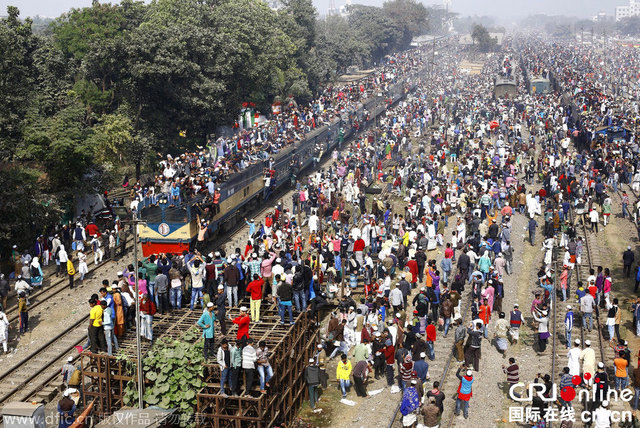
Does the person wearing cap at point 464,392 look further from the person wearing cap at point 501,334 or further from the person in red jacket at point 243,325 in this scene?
the person in red jacket at point 243,325

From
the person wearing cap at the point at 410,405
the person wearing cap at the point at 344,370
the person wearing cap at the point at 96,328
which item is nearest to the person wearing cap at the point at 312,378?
the person wearing cap at the point at 344,370

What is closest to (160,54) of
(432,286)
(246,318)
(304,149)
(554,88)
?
(304,149)

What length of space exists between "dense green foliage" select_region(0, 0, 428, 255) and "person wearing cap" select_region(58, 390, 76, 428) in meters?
12.4

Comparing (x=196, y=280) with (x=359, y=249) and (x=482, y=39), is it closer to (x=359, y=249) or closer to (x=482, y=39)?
(x=359, y=249)

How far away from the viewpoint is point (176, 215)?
85.3ft

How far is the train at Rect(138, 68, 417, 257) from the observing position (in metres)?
26.0

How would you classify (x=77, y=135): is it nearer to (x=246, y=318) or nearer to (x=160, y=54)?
(x=160, y=54)

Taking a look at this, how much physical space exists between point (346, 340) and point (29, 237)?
14.7 m

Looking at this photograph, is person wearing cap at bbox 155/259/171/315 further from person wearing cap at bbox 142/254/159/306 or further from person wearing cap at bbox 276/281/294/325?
person wearing cap at bbox 276/281/294/325

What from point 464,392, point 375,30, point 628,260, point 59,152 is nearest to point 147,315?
point 464,392

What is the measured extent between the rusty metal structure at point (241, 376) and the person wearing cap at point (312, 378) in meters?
0.24

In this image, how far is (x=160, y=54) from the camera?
133 ft

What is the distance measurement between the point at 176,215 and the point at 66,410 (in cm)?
1092

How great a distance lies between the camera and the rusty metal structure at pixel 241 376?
15.5m
